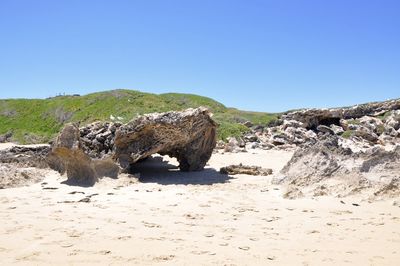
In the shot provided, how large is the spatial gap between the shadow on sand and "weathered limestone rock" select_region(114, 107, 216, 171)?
0.63 meters

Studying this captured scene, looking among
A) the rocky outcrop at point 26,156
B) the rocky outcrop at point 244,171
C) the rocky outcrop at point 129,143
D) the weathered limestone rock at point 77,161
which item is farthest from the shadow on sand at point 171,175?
the rocky outcrop at point 26,156

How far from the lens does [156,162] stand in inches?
617

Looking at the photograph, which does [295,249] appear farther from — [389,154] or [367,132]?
[367,132]

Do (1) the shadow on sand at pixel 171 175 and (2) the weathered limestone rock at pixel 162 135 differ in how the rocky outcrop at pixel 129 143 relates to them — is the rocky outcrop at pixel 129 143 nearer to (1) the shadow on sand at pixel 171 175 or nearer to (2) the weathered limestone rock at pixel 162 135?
(2) the weathered limestone rock at pixel 162 135

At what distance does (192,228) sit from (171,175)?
6.40m

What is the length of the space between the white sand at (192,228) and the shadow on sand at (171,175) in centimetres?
128

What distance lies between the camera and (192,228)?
21.1ft

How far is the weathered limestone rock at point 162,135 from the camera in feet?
40.4

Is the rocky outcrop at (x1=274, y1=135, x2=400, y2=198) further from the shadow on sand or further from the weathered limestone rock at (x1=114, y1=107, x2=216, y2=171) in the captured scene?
the weathered limestone rock at (x1=114, y1=107, x2=216, y2=171)

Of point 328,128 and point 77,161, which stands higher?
point 328,128

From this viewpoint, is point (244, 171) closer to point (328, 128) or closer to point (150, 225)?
point (150, 225)

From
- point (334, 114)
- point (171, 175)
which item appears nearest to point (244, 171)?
point (171, 175)

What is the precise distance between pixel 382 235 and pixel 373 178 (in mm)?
3481

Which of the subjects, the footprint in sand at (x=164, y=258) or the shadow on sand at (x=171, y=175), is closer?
the footprint in sand at (x=164, y=258)
